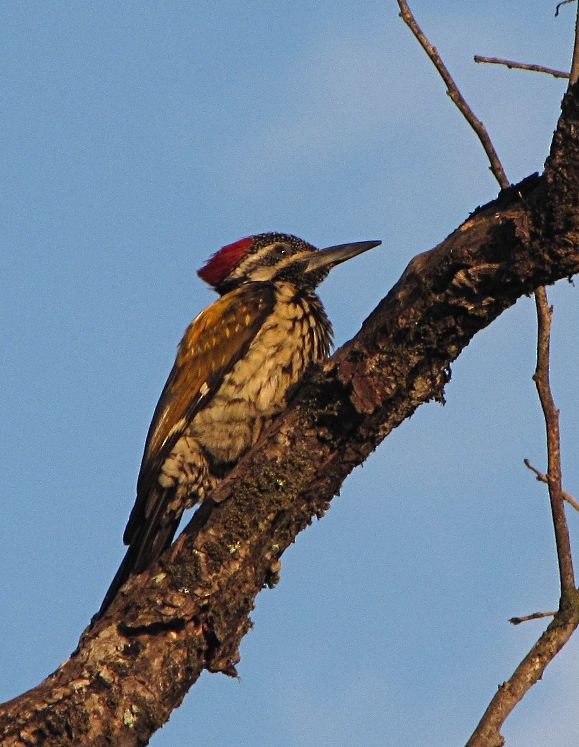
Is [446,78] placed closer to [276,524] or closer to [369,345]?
[369,345]

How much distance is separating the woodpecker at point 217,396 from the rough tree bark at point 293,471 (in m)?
1.16

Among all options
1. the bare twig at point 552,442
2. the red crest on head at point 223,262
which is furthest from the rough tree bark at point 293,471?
the red crest on head at point 223,262

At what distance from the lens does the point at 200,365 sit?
582 centimetres

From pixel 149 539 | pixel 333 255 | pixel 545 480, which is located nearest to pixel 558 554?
pixel 545 480

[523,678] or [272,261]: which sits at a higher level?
[272,261]

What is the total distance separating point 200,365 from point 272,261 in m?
1.20

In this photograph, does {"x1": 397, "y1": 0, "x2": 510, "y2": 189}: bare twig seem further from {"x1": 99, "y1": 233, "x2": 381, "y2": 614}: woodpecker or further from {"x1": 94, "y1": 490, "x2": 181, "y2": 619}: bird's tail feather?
{"x1": 94, "y1": 490, "x2": 181, "y2": 619}: bird's tail feather

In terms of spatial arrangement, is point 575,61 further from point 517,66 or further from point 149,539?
point 149,539

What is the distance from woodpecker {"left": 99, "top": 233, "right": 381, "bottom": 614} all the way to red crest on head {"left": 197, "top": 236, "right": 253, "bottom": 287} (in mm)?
684

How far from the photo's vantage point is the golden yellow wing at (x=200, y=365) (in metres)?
5.58

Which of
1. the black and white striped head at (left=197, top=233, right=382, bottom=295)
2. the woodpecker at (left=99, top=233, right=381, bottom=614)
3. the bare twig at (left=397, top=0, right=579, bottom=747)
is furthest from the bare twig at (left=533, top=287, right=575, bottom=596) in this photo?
the black and white striped head at (left=197, top=233, right=382, bottom=295)

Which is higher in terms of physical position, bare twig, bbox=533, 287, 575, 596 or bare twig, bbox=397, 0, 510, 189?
bare twig, bbox=397, 0, 510, 189

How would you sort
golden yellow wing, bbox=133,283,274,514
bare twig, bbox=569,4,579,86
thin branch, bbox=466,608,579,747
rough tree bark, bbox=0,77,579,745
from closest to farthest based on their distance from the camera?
thin branch, bbox=466,608,579,747, rough tree bark, bbox=0,77,579,745, bare twig, bbox=569,4,579,86, golden yellow wing, bbox=133,283,274,514

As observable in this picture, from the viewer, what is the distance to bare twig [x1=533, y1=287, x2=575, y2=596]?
370 centimetres
